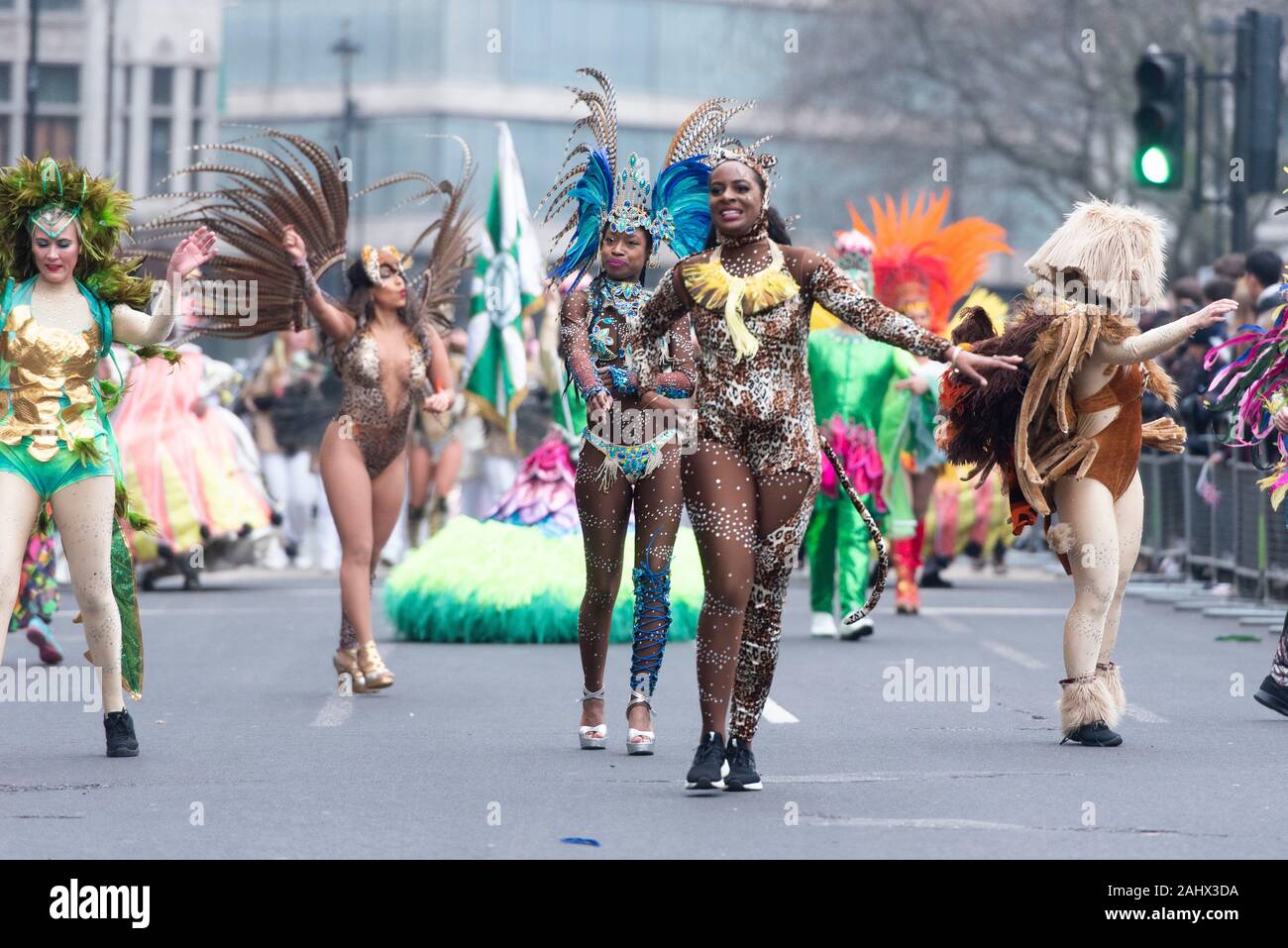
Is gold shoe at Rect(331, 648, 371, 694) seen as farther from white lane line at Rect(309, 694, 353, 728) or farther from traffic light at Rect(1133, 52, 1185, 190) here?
traffic light at Rect(1133, 52, 1185, 190)

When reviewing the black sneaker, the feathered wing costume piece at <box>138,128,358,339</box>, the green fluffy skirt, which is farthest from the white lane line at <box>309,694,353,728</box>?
the green fluffy skirt

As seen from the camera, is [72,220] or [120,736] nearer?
[72,220]

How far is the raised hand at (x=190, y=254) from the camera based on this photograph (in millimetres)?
8938

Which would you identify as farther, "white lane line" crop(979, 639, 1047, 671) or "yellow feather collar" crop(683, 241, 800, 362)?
"white lane line" crop(979, 639, 1047, 671)

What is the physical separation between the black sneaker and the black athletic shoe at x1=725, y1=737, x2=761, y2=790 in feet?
0.11

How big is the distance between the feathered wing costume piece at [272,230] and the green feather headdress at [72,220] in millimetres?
2278

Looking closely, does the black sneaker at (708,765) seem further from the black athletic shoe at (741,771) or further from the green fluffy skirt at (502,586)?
the green fluffy skirt at (502,586)

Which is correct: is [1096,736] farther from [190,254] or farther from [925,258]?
[925,258]

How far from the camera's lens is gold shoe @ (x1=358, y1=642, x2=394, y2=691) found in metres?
11.2

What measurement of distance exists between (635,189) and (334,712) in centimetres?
282

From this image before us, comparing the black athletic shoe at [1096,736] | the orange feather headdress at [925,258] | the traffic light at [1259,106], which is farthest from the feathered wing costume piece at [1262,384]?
the traffic light at [1259,106]

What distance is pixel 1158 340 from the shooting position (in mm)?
8938

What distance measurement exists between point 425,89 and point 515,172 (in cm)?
4593

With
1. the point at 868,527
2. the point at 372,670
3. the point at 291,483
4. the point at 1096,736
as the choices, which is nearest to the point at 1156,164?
the point at 372,670
